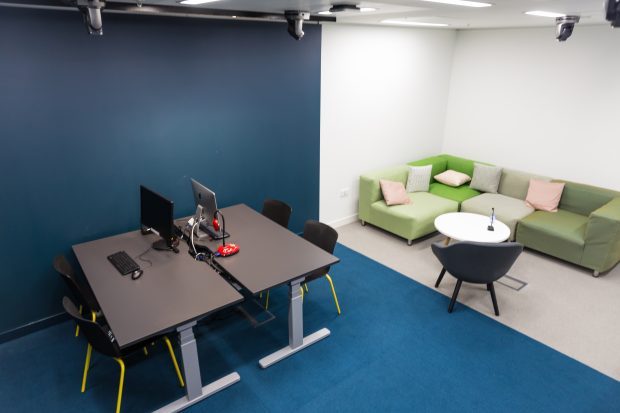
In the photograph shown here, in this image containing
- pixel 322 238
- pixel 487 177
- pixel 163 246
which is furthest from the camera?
pixel 487 177

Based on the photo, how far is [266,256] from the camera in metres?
3.38

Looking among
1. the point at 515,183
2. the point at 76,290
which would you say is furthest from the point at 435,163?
the point at 76,290

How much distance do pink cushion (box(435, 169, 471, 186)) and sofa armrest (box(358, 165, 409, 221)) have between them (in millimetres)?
674

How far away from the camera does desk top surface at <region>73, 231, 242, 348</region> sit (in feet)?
8.52

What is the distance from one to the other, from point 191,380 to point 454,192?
456 cm

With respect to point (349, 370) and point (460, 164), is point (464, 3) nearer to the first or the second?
point (349, 370)

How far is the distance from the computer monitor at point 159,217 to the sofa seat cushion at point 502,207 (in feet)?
13.1

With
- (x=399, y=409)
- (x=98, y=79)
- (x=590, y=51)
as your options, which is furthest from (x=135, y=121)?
(x=590, y=51)

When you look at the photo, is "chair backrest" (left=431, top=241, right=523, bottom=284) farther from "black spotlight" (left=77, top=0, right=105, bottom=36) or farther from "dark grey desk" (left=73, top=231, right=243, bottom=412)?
"black spotlight" (left=77, top=0, right=105, bottom=36)

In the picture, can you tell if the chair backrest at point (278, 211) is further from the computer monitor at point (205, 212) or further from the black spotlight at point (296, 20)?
Result: the black spotlight at point (296, 20)

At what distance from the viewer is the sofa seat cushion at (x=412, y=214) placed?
524 cm

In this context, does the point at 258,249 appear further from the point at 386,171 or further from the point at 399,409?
the point at 386,171

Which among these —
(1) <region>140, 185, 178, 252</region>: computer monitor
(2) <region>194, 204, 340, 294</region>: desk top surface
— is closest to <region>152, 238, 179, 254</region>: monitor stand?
(1) <region>140, 185, 178, 252</region>: computer monitor

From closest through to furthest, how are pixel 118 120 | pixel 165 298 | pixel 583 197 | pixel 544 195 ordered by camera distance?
pixel 165 298 < pixel 118 120 < pixel 583 197 < pixel 544 195
